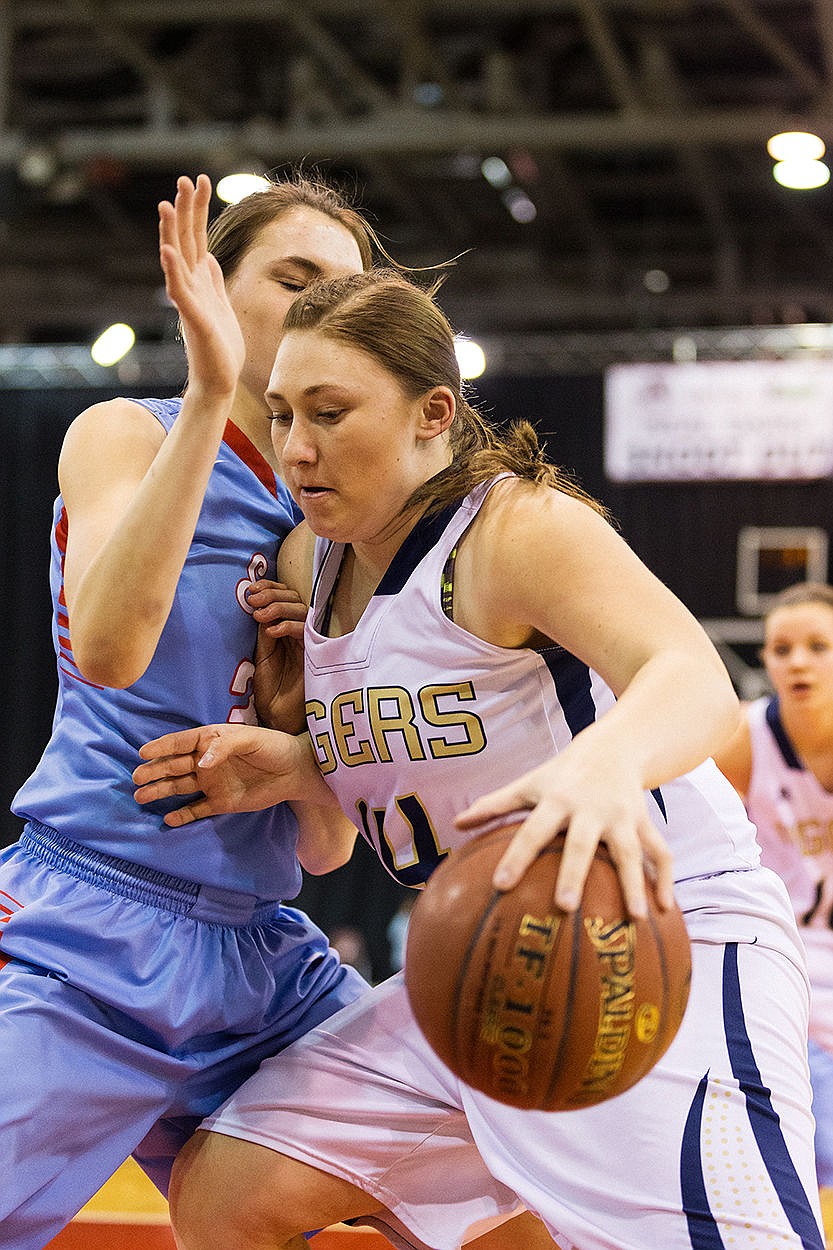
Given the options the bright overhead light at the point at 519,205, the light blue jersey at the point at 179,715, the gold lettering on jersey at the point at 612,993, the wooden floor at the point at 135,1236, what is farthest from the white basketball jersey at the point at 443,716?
the bright overhead light at the point at 519,205

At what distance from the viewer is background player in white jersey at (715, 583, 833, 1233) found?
5086mm

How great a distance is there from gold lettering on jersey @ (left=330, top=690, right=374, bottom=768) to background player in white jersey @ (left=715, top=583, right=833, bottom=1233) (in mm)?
3053

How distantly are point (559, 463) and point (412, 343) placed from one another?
729cm

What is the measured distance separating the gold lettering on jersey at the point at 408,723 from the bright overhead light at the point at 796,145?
681cm

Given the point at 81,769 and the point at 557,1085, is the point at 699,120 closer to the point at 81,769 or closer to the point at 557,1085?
the point at 81,769

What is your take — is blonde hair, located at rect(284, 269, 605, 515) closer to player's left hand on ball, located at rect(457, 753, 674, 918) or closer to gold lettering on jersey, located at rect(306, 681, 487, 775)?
gold lettering on jersey, located at rect(306, 681, 487, 775)

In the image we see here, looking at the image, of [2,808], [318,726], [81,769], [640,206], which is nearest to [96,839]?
[81,769]

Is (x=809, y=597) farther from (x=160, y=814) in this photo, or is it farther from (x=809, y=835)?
(x=160, y=814)

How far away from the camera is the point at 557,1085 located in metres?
1.68

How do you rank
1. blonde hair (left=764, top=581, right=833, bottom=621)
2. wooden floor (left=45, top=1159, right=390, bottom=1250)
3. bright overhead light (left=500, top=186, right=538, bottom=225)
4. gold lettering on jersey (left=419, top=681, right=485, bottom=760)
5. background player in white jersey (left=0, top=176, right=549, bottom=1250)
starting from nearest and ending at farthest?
background player in white jersey (left=0, top=176, right=549, bottom=1250) → gold lettering on jersey (left=419, top=681, right=485, bottom=760) → wooden floor (left=45, top=1159, right=390, bottom=1250) → blonde hair (left=764, top=581, right=833, bottom=621) → bright overhead light (left=500, top=186, right=538, bottom=225)

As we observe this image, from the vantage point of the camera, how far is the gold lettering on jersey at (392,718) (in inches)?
87.5

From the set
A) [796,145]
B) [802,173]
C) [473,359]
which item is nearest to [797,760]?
[796,145]

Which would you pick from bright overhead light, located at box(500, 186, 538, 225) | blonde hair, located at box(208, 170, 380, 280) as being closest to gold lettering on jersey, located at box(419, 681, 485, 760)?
blonde hair, located at box(208, 170, 380, 280)

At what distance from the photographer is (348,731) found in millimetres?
2322
